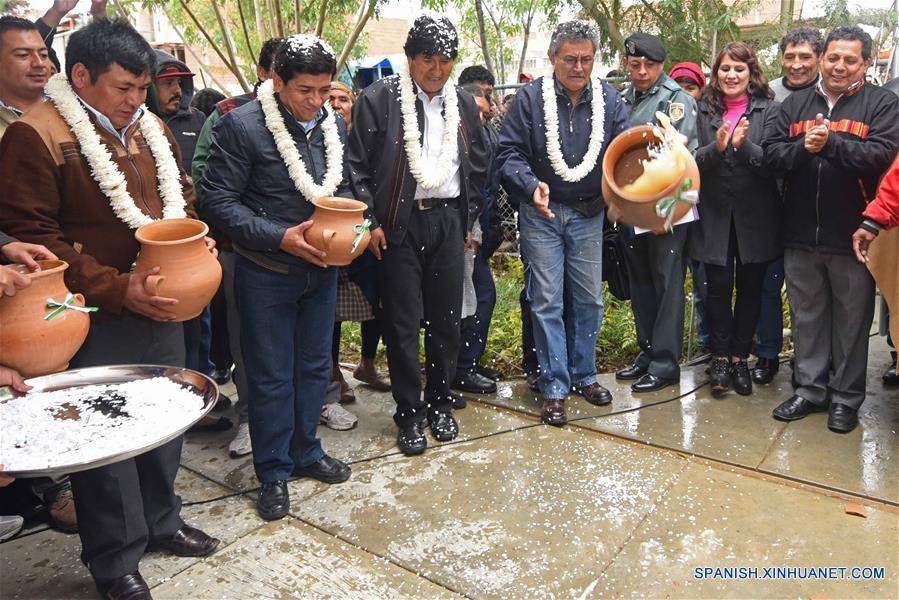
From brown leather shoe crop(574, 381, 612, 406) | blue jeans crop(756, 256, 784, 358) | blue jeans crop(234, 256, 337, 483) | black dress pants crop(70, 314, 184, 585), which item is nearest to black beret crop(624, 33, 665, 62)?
blue jeans crop(756, 256, 784, 358)

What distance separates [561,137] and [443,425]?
1721mm

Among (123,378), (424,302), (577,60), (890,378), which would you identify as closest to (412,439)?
(424,302)

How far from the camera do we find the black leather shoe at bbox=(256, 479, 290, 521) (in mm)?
3213

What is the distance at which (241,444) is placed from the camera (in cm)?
386

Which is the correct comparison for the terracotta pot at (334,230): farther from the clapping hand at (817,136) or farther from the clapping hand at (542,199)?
the clapping hand at (817,136)

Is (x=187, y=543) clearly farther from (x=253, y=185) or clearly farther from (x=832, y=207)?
(x=832, y=207)

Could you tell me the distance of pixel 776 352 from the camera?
4.59 m

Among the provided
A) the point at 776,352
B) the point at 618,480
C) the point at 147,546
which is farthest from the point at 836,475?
the point at 147,546

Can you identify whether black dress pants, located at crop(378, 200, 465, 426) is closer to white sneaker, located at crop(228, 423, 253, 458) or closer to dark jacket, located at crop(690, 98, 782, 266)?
white sneaker, located at crop(228, 423, 253, 458)

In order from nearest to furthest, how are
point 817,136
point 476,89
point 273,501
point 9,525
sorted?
point 9,525 < point 273,501 < point 817,136 < point 476,89

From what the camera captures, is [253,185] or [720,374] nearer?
[253,185]

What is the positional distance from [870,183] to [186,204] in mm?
3363

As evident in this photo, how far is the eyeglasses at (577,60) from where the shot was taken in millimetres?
3941

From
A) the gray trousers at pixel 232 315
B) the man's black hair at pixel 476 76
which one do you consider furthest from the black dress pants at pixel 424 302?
the man's black hair at pixel 476 76
